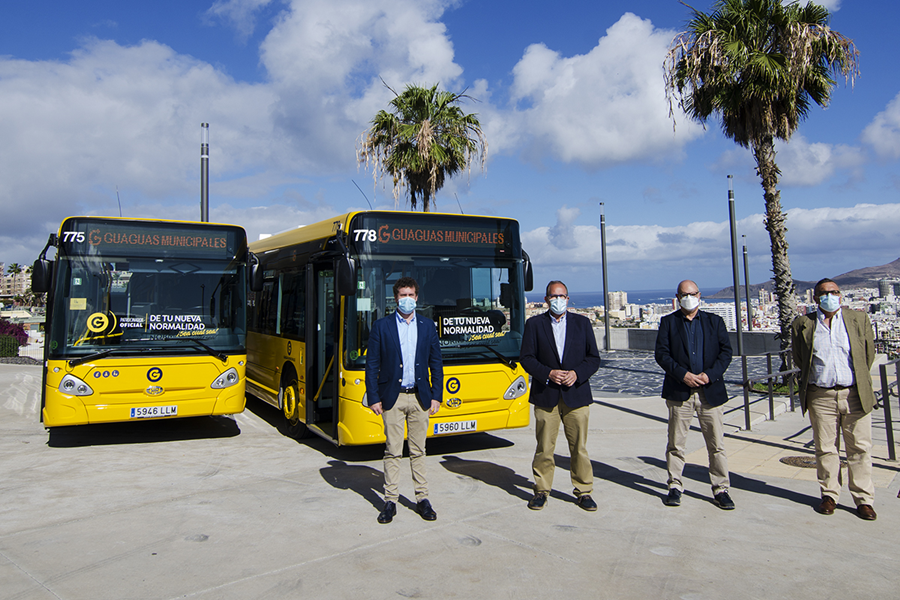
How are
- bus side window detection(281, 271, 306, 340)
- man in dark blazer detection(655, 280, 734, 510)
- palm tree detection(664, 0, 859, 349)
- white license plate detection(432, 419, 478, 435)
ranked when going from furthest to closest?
palm tree detection(664, 0, 859, 349) → bus side window detection(281, 271, 306, 340) → white license plate detection(432, 419, 478, 435) → man in dark blazer detection(655, 280, 734, 510)

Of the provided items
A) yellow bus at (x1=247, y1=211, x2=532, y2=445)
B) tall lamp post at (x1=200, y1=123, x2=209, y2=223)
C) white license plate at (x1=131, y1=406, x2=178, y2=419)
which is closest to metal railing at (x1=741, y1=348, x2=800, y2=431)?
yellow bus at (x1=247, y1=211, x2=532, y2=445)

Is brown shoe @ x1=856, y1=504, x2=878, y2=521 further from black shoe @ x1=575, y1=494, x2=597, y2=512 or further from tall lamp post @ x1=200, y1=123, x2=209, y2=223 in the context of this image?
tall lamp post @ x1=200, y1=123, x2=209, y2=223

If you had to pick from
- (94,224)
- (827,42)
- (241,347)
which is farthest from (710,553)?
(827,42)

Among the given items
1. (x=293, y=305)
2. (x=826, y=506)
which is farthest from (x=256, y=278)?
(x=826, y=506)

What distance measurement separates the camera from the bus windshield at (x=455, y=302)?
23.0 ft

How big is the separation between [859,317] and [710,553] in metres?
2.49

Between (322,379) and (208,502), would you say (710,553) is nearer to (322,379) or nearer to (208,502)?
(208,502)

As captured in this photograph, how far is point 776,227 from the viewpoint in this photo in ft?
44.8

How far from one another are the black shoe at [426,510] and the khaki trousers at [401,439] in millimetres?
40

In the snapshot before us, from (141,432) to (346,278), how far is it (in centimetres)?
497

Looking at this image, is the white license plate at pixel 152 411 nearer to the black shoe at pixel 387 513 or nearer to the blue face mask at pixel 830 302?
the black shoe at pixel 387 513

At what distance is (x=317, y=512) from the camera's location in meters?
5.46

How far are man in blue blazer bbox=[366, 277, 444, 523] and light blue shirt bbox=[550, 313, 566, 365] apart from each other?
41.6 inches

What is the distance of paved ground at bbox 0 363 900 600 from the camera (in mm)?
3951
